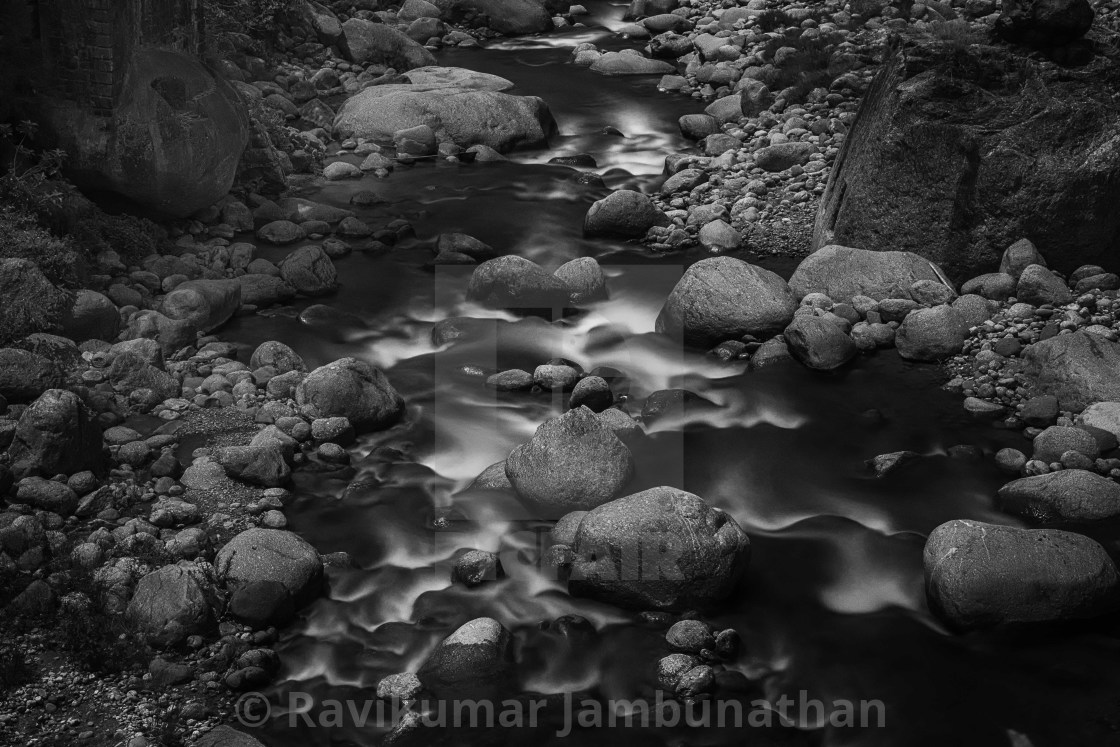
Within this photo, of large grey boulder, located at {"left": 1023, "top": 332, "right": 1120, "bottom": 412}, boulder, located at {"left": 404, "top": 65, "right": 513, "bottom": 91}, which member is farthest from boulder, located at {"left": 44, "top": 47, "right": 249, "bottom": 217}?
large grey boulder, located at {"left": 1023, "top": 332, "right": 1120, "bottom": 412}

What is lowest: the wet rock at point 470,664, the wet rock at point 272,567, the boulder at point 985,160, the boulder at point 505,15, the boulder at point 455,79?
the wet rock at point 470,664

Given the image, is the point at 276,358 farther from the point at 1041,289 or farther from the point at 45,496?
the point at 1041,289

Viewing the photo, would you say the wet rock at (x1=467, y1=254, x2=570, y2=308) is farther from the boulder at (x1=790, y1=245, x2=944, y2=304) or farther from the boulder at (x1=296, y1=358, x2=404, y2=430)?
the boulder at (x1=790, y1=245, x2=944, y2=304)

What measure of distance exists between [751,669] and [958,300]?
4652 mm

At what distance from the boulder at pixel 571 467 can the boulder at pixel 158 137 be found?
524 centimetres

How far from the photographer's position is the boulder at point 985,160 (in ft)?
31.8

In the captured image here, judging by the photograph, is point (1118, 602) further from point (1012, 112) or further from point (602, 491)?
point (1012, 112)

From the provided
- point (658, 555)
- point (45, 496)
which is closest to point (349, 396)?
point (45, 496)

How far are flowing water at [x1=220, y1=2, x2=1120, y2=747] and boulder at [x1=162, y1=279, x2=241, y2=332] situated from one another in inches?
9.9

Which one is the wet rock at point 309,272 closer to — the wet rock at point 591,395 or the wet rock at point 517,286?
the wet rock at point 517,286

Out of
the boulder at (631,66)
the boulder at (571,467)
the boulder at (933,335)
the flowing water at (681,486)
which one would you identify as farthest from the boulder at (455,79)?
the boulder at (571,467)

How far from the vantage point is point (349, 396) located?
8523 millimetres

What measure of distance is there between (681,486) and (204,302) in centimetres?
455

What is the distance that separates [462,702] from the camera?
6184 mm
